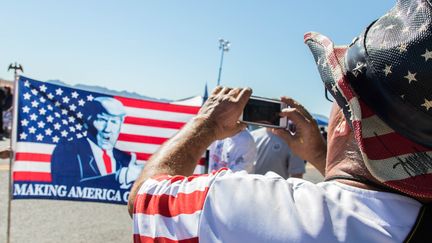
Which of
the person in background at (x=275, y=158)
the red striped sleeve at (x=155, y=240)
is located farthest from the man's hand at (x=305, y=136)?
the person in background at (x=275, y=158)

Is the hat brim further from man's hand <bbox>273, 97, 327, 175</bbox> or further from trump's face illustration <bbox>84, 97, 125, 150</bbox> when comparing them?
trump's face illustration <bbox>84, 97, 125, 150</bbox>

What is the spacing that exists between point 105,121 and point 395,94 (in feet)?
14.7

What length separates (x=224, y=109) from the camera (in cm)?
157

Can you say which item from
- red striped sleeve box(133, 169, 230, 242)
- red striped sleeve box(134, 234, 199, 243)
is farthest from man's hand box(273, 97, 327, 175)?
red striped sleeve box(134, 234, 199, 243)

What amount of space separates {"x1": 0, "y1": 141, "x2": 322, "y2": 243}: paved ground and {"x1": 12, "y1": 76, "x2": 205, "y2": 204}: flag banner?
3.31ft

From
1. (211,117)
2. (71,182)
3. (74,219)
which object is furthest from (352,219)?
(74,219)

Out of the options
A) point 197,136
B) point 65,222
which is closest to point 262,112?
point 197,136

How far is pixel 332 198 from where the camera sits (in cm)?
113

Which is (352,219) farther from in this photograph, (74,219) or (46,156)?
(74,219)

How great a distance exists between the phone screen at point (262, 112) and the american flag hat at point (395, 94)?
692mm

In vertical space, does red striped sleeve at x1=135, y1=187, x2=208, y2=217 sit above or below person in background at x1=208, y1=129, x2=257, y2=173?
above

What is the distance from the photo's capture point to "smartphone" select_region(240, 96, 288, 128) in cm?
179

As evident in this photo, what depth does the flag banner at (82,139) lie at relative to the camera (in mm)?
4805

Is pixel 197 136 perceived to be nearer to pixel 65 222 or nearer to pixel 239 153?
pixel 239 153
